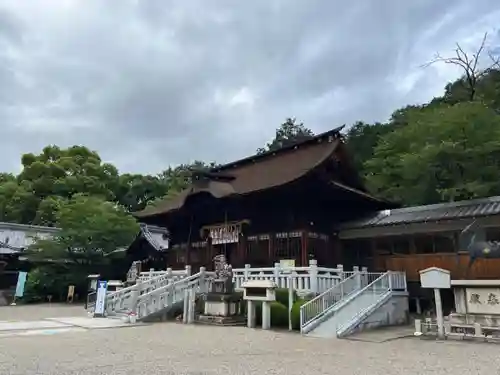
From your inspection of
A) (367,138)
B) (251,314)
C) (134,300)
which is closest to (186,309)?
(134,300)

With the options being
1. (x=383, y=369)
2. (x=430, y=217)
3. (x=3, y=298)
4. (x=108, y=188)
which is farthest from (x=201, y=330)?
(x=108, y=188)

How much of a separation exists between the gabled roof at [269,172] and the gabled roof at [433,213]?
1412 millimetres

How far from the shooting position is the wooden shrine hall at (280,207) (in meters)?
16.1

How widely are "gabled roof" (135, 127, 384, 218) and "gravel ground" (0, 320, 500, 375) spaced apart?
7.01 m

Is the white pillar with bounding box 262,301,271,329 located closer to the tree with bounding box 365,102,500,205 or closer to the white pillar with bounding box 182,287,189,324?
the white pillar with bounding box 182,287,189,324

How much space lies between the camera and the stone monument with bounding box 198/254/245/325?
13.2 meters

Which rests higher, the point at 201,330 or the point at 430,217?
the point at 430,217

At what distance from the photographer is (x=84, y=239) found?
77.3 feet

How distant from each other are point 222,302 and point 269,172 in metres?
7.00

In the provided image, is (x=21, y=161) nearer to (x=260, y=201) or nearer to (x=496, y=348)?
(x=260, y=201)

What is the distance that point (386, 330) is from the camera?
11.5 meters

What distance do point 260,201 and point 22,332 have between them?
29.5ft

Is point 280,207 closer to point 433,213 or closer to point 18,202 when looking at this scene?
point 433,213

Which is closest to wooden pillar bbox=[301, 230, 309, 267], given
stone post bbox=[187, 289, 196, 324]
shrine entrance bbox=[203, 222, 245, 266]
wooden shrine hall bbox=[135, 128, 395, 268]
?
wooden shrine hall bbox=[135, 128, 395, 268]
